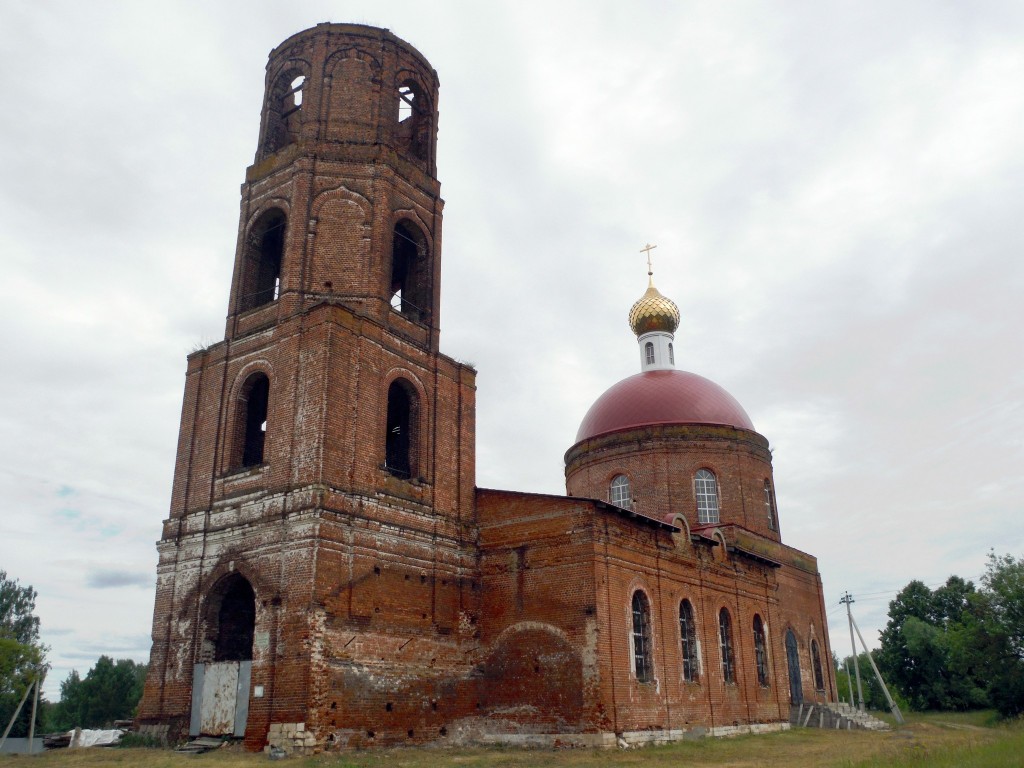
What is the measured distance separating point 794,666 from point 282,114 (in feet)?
74.5

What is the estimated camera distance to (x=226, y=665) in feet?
53.0

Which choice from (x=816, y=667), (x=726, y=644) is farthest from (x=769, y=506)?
(x=726, y=644)

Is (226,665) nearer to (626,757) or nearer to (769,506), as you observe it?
(626,757)

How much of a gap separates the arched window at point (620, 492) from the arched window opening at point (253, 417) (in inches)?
502

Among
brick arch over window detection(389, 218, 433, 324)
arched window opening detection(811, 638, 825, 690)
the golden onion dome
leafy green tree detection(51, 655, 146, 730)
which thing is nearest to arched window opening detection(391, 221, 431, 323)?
brick arch over window detection(389, 218, 433, 324)

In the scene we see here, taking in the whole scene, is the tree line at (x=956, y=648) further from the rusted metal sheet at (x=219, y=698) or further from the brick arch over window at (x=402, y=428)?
the rusted metal sheet at (x=219, y=698)

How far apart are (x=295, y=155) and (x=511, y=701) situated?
13347 millimetres

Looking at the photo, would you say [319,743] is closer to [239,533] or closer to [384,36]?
[239,533]

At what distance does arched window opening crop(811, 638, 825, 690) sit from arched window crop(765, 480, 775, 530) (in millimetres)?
4200

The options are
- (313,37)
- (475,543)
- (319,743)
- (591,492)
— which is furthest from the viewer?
(591,492)

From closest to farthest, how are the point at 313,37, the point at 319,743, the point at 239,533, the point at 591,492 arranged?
the point at 319,743, the point at 239,533, the point at 313,37, the point at 591,492

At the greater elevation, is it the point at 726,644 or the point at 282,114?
the point at 282,114

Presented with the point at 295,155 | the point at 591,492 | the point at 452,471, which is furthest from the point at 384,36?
the point at 591,492

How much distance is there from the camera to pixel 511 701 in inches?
707
